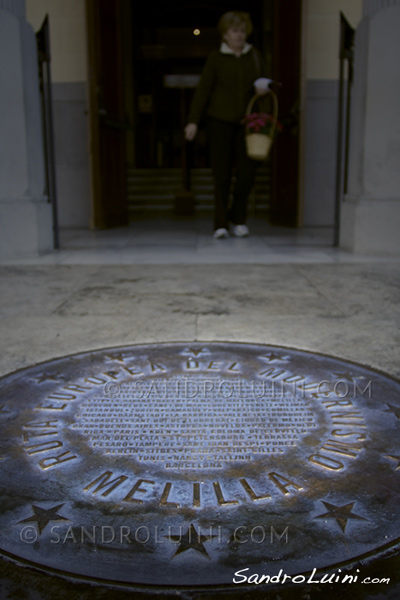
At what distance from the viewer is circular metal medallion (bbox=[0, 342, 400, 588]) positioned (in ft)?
3.44

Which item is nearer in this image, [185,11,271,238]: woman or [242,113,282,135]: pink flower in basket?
[242,113,282,135]: pink flower in basket

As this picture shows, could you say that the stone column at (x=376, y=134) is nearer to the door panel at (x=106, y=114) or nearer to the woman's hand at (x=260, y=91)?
the woman's hand at (x=260, y=91)

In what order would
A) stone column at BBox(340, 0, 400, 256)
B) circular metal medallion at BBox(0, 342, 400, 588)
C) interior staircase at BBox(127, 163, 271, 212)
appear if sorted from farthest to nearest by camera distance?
interior staircase at BBox(127, 163, 271, 212) < stone column at BBox(340, 0, 400, 256) < circular metal medallion at BBox(0, 342, 400, 588)

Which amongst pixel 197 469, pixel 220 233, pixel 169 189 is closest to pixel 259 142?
pixel 220 233

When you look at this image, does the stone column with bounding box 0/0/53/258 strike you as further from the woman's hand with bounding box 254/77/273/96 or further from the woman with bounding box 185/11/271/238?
the woman's hand with bounding box 254/77/273/96

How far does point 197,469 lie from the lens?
52.4 inches

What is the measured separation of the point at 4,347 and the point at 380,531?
5.44 ft

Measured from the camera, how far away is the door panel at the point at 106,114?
6.40 metres

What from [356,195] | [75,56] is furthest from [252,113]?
[75,56]

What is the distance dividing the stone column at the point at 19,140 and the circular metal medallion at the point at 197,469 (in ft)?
9.40

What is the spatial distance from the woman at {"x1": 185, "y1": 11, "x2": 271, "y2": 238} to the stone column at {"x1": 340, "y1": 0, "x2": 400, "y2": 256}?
1061 millimetres

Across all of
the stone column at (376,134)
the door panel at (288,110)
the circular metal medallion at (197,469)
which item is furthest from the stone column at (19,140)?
the door panel at (288,110)

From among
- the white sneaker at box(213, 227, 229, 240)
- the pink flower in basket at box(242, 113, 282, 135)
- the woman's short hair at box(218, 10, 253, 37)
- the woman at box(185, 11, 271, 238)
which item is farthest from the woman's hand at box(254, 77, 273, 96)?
the white sneaker at box(213, 227, 229, 240)

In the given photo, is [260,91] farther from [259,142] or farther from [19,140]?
[19,140]
